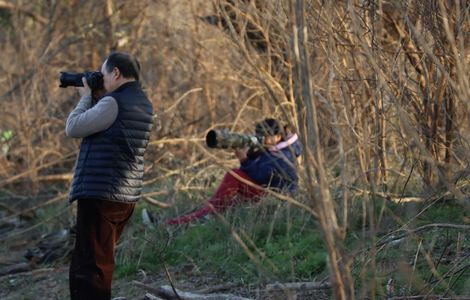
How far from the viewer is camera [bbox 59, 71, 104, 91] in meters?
5.25

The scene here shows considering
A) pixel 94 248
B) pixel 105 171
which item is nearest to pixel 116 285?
pixel 94 248

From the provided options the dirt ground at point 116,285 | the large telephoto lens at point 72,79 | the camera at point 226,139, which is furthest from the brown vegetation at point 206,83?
the large telephoto lens at point 72,79

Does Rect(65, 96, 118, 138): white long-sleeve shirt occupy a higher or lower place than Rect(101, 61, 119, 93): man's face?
lower

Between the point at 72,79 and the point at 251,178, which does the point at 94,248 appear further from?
the point at 251,178

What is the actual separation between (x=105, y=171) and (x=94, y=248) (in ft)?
1.52

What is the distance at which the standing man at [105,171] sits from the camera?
16.3 feet

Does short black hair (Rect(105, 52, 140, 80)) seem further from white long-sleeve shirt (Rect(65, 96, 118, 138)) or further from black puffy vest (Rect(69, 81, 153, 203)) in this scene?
white long-sleeve shirt (Rect(65, 96, 118, 138))

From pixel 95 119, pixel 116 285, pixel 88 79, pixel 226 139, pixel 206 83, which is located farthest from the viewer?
pixel 206 83

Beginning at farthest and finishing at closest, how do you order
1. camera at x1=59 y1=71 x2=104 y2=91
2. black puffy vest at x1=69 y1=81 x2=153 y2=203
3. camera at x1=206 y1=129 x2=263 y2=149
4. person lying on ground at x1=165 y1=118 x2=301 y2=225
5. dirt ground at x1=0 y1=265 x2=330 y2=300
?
person lying on ground at x1=165 y1=118 x2=301 y2=225 < camera at x1=206 y1=129 x2=263 y2=149 < dirt ground at x1=0 y1=265 x2=330 y2=300 < camera at x1=59 y1=71 x2=104 y2=91 < black puffy vest at x1=69 y1=81 x2=153 y2=203

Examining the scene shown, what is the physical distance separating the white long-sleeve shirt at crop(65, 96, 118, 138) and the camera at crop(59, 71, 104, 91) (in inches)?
11.1

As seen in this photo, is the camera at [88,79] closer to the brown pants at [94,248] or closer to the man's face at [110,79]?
the man's face at [110,79]

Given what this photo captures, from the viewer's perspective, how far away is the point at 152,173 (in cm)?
953

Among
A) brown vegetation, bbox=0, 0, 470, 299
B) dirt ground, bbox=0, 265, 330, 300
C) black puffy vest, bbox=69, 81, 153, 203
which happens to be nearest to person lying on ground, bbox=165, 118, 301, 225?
brown vegetation, bbox=0, 0, 470, 299

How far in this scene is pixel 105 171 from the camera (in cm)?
495
